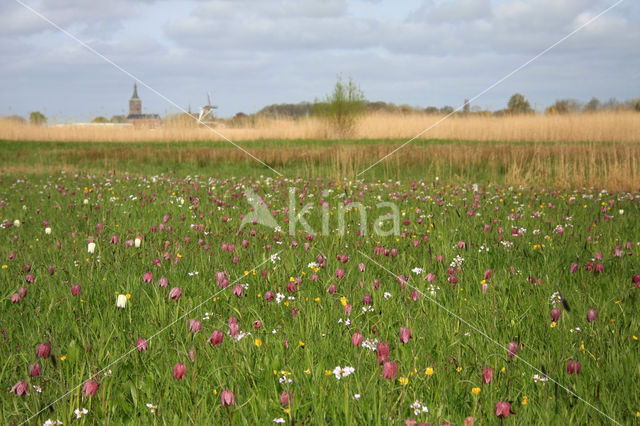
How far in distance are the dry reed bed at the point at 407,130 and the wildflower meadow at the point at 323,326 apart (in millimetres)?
21356

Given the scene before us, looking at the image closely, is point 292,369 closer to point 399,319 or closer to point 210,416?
point 210,416

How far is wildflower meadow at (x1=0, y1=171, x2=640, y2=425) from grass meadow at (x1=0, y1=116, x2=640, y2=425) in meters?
0.01

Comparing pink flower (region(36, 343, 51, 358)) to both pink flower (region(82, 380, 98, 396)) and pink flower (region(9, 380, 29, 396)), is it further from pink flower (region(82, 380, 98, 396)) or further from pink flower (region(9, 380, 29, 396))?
pink flower (region(82, 380, 98, 396))

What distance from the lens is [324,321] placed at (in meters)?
2.87

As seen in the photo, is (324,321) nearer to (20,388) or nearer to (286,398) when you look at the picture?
(286,398)

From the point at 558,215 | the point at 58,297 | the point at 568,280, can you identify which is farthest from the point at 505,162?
the point at 58,297

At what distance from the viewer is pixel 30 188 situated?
33.0ft

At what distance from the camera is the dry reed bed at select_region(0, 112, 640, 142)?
24953 mm

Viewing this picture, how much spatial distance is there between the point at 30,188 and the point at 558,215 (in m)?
9.85

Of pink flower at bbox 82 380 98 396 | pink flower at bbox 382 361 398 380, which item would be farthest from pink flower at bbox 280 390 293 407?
pink flower at bbox 82 380 98 396

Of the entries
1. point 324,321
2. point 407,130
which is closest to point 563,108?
point 407,130

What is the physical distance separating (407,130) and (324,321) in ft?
92.1

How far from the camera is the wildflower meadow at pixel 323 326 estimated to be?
214 centimetres

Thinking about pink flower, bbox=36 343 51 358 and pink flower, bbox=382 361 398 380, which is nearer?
pink flower, bbox=382 361 398 380
